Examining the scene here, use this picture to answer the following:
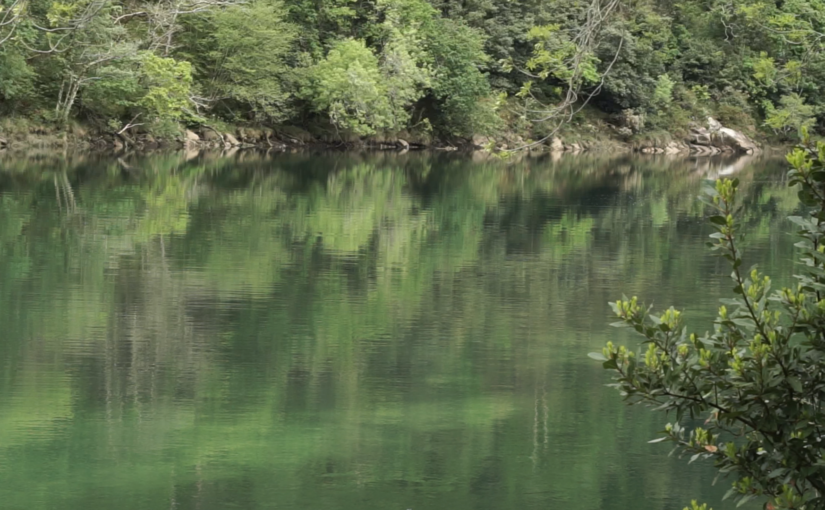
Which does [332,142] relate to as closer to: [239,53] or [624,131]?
→ [239,53]

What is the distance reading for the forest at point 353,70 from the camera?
1671 inches

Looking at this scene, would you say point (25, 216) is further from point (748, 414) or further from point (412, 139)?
point (412, 139)

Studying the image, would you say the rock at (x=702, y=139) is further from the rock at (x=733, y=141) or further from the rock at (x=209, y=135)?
the rock at (x=209, y=135)

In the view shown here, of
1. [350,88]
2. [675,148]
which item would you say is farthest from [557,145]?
[350,88]

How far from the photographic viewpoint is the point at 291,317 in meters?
14.9

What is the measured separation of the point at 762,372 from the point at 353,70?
48.7 m

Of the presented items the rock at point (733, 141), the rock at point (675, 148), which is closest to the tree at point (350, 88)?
the rock at point (675, 148)

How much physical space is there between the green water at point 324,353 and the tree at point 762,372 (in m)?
4.89

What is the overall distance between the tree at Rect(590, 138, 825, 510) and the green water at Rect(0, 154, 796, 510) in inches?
192

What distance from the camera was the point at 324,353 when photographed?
42.9ft

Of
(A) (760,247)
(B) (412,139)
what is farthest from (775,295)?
(B) (412,139)

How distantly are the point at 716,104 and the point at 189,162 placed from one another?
125 feet

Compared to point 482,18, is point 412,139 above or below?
below

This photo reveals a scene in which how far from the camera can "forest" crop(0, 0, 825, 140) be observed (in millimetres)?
42438
